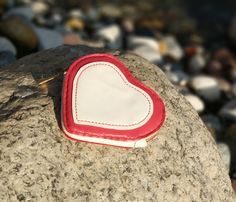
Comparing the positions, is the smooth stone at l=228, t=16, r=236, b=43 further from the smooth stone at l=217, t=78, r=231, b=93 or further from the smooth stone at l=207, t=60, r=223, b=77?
the smooth stone at l=217, t=78, r=231, b=93

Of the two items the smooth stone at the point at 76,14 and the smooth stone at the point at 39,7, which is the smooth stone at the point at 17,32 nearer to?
the smooth stone at the point at 39,7

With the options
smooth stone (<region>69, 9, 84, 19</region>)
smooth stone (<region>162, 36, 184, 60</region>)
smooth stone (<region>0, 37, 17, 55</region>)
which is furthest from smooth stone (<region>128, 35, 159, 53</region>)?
smooth stone (<region>0, 37, 17, 55</region>)

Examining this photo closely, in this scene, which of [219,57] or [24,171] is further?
[219,57]

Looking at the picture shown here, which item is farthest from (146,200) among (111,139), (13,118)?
(13,118)

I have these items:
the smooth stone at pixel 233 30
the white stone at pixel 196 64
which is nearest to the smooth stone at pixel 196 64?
the white stone at pixel 196 64

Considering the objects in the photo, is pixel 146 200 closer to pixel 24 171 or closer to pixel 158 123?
pixel 158 123

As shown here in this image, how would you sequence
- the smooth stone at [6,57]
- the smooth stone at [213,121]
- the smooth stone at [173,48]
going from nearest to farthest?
the smooth stone at [6,57] < the smooth stone at [213,121] < the smooth stone at [173,48]
